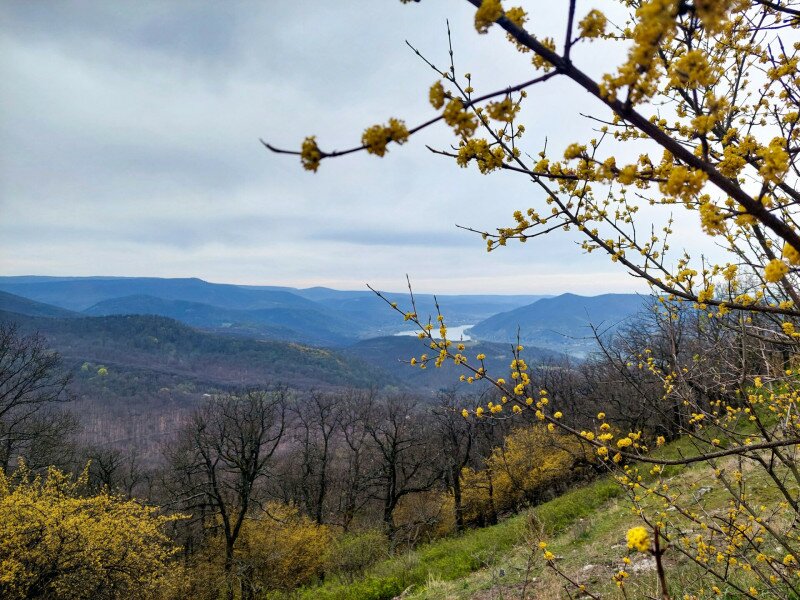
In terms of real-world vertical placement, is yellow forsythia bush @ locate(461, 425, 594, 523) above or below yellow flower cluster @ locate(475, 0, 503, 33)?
below

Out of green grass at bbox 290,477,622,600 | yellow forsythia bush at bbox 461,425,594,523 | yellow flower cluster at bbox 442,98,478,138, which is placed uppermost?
yellow flower cluster at bbox 442,98,478,138

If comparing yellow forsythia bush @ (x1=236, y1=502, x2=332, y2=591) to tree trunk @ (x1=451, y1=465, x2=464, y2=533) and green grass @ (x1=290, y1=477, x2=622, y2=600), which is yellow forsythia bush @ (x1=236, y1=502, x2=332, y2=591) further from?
tree trunk @ (x1=451, y1=465, x2=464, y2=533)

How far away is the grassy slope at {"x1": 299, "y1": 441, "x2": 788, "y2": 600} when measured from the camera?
7.60m

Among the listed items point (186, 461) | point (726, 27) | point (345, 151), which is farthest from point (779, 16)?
point (186, 461)

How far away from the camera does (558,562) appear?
9836 mm

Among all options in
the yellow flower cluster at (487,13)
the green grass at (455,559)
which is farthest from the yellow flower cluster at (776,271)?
the green grass at (455,559)

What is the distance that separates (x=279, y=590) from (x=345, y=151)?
23.2 metres

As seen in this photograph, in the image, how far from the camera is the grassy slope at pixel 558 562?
7597 mm

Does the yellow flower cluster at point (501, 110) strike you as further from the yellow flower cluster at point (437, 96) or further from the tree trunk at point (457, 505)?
the tree trunk at point (457, 505)

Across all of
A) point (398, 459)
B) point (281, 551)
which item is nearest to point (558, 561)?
point (281, 551)

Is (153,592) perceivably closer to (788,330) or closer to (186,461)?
(186,461)

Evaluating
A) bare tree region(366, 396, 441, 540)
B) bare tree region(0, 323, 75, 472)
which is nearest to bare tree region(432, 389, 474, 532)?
bare tree region(366, 396, 441, 540)

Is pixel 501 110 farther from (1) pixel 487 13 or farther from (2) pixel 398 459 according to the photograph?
(2) pixel 398 459

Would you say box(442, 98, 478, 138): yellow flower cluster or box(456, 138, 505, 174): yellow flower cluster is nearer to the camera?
box(442, 98, 478, 138): yellow flower cluster
